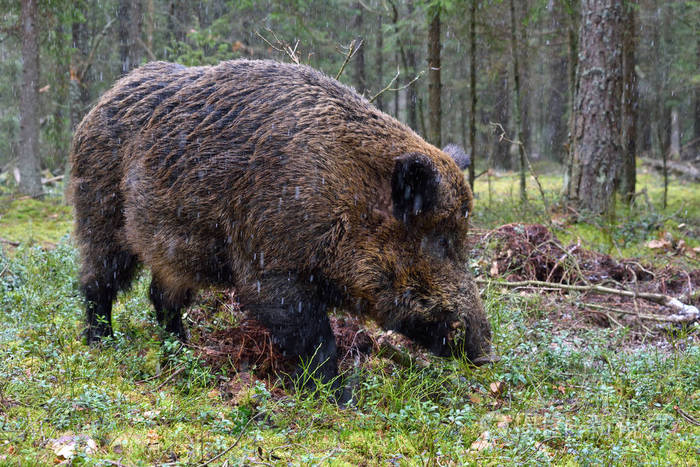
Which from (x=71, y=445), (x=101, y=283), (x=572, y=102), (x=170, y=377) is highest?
(x=572, y=102)

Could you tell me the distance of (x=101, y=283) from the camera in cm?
505

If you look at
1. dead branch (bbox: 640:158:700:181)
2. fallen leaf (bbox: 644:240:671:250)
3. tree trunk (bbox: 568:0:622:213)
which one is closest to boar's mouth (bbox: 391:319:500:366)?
fallen leaf (bbox: 644:240:671:250)

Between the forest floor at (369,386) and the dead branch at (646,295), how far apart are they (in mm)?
69

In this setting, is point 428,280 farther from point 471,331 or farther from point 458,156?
point 458,156

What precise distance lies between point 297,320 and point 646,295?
12.8 feet

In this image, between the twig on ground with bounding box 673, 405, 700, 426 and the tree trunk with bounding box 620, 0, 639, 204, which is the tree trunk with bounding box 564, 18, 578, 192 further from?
the twig on ground with bounding box 673, 405, 700, 426

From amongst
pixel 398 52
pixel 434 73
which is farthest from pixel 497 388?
pixel 398 52

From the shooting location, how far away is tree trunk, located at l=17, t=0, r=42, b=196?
1212cm

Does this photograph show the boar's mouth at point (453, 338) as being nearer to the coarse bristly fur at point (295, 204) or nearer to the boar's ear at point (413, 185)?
the coarse bristly fur at point (295, 204)

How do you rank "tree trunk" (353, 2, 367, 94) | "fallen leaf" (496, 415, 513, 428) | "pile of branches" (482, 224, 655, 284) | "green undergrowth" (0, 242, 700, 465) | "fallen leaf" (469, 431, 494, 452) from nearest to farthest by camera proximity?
"green undergrowth" (0, 242, 700, 465)
"fallen leaf" (469, 431, 494, 452)
"fallen leaf" (496, 415, 513, 428)
"pile of branches" (482, 224, 655, 284)
"tree trunk" (353, 2, 367, 94)

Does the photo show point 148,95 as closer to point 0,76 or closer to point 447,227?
point 447,227

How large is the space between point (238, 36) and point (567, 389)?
873 inches

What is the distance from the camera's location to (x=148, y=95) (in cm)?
487

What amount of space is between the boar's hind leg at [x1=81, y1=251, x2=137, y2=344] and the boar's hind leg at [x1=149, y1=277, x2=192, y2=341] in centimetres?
31
